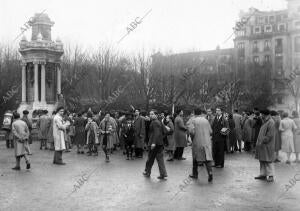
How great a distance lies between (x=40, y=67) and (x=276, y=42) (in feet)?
181

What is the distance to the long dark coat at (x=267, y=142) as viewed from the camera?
1115 centimetres

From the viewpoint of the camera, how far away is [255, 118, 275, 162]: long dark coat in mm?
11152

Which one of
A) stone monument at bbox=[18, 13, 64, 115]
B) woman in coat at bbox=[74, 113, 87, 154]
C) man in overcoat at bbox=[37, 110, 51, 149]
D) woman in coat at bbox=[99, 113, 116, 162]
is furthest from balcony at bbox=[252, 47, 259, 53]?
woman in coat at bbox=[99, 113, 116, 162]

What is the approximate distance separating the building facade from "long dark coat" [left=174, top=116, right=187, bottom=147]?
177ft

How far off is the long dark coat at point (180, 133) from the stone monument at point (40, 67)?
18052mm

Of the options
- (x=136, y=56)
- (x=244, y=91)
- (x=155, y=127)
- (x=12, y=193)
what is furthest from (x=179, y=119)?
(x=244, y=91)

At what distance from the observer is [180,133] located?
1609 centimetres

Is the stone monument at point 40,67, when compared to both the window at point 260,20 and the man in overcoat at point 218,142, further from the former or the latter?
the window at point 260,20

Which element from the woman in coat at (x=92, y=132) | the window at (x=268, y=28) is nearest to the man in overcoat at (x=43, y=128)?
the woman in coat at (x=92, y=132)

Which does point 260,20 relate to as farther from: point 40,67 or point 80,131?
point 80,131

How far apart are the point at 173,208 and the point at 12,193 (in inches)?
151

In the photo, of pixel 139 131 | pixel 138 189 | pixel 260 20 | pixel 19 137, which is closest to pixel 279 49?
pixel 260 20

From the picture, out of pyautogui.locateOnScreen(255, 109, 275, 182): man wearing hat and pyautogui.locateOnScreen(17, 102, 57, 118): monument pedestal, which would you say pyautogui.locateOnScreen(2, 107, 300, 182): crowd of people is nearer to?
pyautogui.locateOnScreen(255, 109, 275, 182): man wearing hat

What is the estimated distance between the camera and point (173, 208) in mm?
8047
